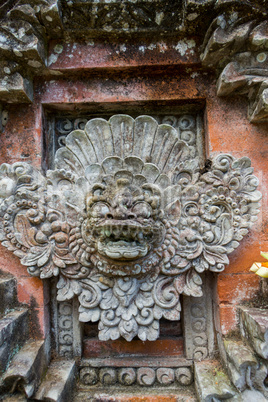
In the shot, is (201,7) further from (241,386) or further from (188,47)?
(241,386)

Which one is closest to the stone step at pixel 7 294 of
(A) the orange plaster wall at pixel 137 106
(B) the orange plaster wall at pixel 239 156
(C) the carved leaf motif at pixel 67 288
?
(A) the orange plaster wall at pixel 137 106

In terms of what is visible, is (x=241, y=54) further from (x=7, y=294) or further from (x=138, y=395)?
(x=138, y=395)

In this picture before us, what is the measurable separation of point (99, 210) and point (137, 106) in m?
1.04

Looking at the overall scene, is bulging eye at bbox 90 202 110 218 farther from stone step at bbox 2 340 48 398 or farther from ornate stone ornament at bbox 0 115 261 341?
stone step at bbox 2 340 48 398

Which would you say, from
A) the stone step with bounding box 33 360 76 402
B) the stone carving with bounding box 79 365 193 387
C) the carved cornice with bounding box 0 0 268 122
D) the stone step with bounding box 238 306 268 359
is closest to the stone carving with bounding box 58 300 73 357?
the stone step with bounding box 33 360 76 402

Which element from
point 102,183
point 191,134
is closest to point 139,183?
point 102,183

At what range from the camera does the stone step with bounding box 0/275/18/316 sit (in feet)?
6.49

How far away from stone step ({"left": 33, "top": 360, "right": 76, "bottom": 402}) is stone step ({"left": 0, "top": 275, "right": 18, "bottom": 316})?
1.85 ft

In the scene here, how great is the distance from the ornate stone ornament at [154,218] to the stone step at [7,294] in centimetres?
24

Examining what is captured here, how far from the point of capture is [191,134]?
7.69ft

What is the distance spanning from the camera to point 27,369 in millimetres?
1741

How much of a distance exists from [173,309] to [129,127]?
4.46 ft

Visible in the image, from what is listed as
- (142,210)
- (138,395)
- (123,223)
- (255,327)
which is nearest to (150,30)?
(142,210)

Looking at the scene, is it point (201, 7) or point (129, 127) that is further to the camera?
point (129, 127)
